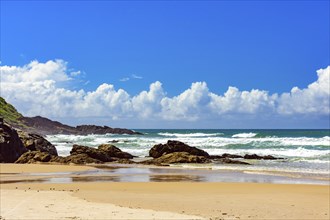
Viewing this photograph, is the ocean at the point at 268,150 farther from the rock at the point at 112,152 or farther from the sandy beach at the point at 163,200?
the sandy beach at the point at 163,200

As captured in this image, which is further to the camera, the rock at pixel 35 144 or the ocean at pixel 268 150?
the rock at pixel 35 144

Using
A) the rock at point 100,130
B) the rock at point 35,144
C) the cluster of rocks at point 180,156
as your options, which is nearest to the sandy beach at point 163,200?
the cluster of rocks at point 180,156

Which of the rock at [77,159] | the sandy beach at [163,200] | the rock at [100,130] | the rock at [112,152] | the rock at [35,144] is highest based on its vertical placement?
the rock at [100,130]

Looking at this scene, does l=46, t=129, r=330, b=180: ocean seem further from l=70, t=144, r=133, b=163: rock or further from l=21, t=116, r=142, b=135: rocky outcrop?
l=21, t=116, r=142, b=135: rocky outcrop

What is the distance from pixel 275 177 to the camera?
24078 millimetres

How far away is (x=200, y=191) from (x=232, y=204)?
3.52 m

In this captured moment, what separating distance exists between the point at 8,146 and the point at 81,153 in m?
5.78

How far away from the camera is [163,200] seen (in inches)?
602

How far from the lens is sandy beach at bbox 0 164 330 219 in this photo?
12516mm

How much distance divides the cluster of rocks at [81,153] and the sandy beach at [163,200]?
44.4ft

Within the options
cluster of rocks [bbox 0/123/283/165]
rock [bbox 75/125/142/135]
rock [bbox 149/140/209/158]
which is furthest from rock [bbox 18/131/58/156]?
rock [bbox 75/125/142/135]

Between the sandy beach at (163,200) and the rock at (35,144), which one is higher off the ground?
the rock at (35,144)

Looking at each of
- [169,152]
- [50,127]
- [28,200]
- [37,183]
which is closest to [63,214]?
[28,200]

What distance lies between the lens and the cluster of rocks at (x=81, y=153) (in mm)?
33094
